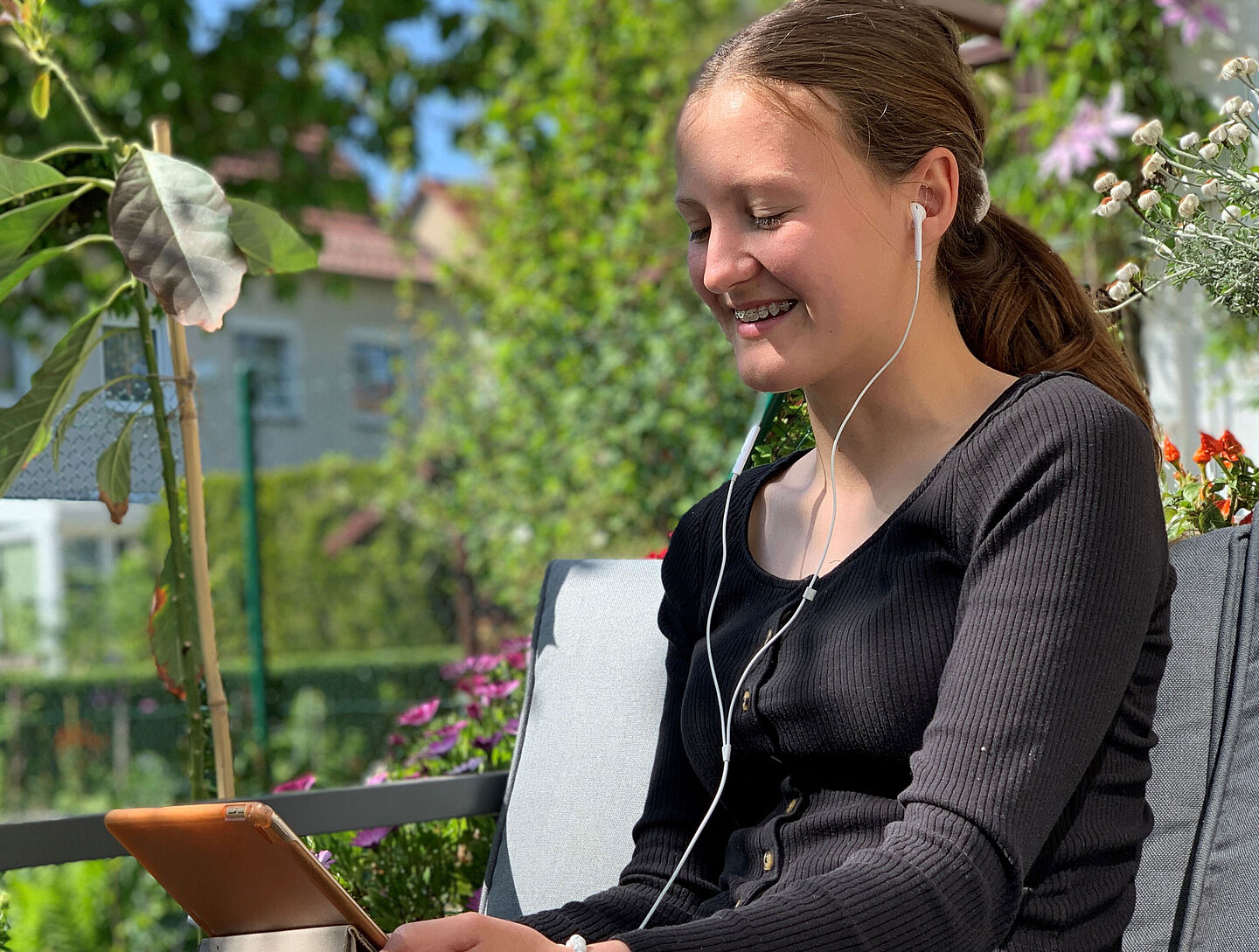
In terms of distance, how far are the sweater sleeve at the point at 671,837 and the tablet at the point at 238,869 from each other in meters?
0.40

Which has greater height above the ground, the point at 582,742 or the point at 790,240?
the point at 790,240

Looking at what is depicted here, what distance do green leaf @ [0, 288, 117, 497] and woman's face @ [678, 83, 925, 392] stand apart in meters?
1.08

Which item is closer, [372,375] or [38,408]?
[38,408]

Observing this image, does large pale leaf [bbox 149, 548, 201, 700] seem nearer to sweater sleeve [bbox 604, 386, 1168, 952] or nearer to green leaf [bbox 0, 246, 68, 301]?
green leaf [bbox 0, 246, 68, 301]

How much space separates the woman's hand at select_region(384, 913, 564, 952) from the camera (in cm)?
104

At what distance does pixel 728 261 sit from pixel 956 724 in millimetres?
522

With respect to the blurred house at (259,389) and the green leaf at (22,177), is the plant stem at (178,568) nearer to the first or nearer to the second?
the blurred house at (259,389)

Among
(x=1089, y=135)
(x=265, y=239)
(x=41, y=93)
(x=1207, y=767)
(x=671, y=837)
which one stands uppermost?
(x=1089, y=135)

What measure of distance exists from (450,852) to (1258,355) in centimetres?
280

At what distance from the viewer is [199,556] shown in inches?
86.6

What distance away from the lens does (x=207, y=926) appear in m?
1.19

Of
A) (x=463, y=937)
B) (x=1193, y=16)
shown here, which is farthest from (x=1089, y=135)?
(x=463, y=937)

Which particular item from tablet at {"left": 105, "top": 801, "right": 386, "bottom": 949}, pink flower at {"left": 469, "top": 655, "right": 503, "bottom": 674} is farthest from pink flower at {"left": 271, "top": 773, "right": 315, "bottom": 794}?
tablet at {"left": 105, "top": 801, "right": 386, "bottom": 949}

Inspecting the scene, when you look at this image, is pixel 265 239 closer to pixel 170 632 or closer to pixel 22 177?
pixel 22 177
